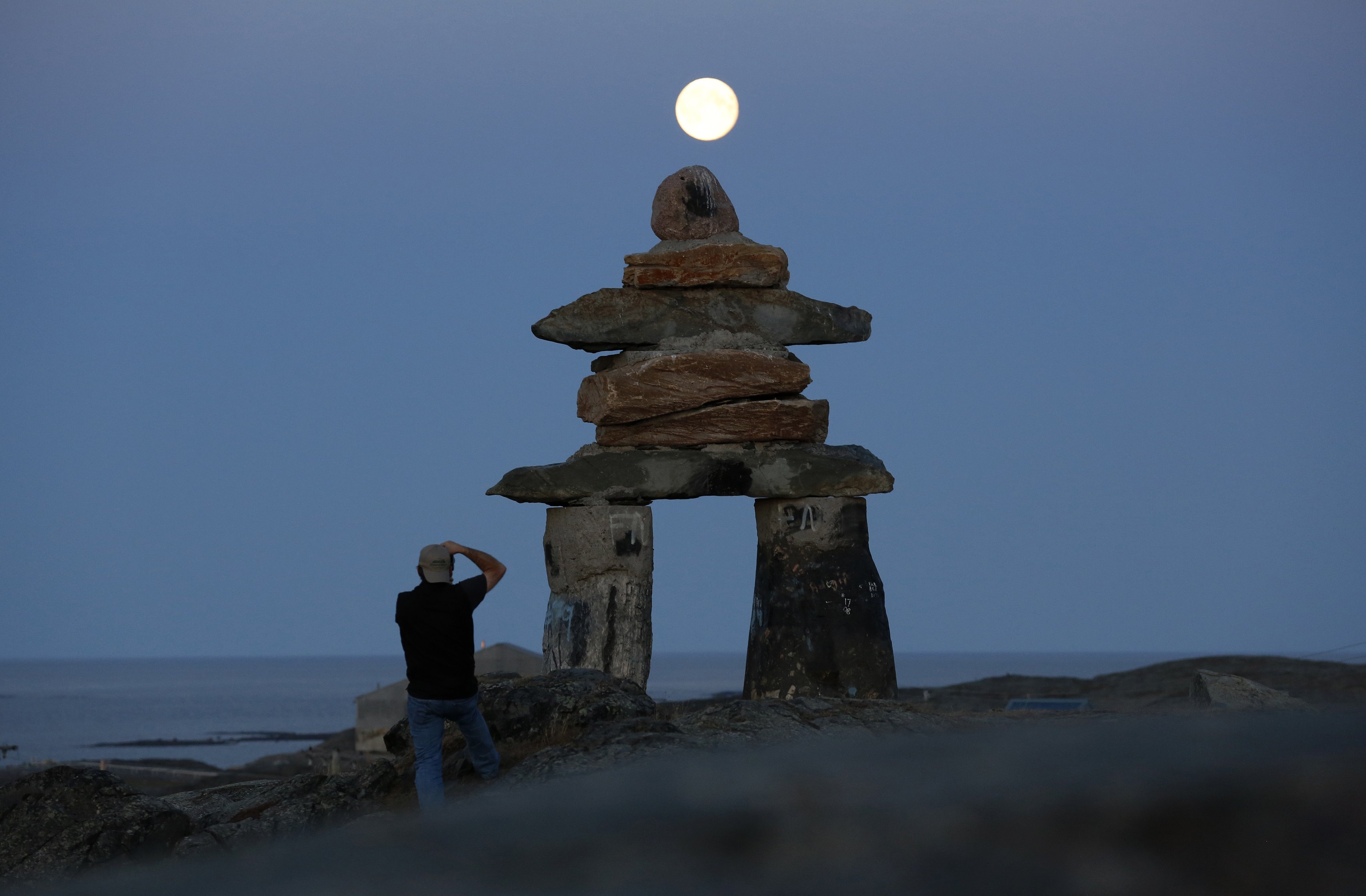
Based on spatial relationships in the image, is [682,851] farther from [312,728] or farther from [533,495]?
[312,728]

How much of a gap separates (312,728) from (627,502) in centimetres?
9085

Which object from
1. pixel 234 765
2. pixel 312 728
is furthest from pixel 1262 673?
pixel 312 728

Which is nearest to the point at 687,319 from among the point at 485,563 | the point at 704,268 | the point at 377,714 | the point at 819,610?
the point at 704,268

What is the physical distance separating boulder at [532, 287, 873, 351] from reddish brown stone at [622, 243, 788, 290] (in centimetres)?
10

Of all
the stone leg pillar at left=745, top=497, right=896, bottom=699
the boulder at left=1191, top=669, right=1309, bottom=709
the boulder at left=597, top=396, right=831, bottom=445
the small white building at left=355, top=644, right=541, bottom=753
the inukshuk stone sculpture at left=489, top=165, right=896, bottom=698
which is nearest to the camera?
the boulder at left=1191, top=669, right=1309, bottom=709

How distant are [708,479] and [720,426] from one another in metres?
0.57

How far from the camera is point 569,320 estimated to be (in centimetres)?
1292

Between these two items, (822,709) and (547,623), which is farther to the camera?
(547,623)

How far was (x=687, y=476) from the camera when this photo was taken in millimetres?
12461

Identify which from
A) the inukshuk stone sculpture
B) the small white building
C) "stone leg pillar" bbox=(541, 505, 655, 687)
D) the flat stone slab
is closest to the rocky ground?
"stone leg pillar" bbox=(541, 505, 655, 687)

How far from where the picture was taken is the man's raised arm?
8.12 m

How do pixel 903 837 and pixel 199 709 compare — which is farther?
pixel 199 709

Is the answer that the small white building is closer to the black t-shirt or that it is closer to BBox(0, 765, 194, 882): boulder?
BBox(0, 765, 194, 882): boulder

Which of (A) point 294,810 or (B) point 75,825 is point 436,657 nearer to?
(A) point 294,810
